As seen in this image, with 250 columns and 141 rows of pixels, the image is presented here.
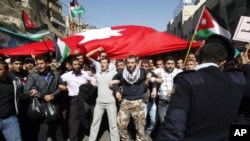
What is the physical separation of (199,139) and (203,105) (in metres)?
0.23

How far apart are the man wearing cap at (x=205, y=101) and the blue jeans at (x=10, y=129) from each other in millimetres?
3168

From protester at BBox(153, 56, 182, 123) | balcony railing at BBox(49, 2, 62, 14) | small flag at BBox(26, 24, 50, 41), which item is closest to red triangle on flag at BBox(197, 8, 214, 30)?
protester at BBox(153, 56, 182, 123)

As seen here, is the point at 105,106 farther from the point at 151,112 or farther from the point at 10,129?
the point at 10,129

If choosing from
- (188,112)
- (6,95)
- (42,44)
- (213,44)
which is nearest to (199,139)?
(188,112)

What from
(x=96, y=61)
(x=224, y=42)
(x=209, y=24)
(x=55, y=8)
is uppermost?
(x=55, y=8)

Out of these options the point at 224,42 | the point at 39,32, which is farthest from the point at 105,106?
the point at 224,42

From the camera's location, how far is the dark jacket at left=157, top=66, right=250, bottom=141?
218 cm

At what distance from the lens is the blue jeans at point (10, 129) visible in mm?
4828

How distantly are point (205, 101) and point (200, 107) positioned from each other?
5 cm

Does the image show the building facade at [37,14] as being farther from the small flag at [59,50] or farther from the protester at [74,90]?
the protester at [74,90]

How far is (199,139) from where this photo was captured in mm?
2252

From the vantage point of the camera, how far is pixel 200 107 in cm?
219

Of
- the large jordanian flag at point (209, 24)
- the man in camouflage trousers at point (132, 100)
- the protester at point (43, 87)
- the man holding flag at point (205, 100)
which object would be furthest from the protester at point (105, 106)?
the man holding flag at point (205, 100)

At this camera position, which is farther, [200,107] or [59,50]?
[59,50]
